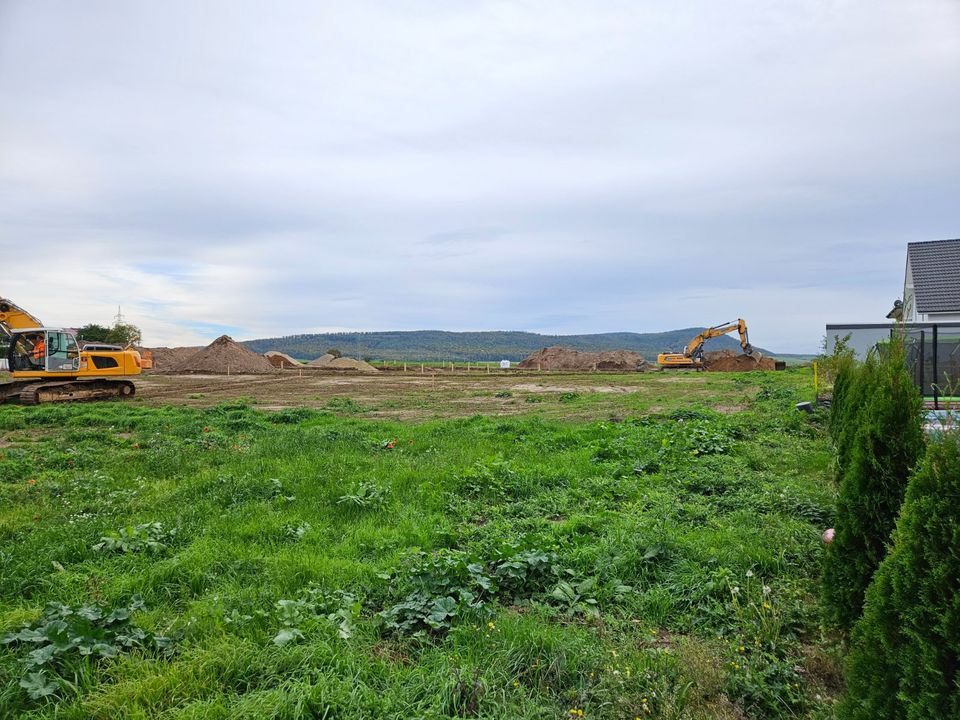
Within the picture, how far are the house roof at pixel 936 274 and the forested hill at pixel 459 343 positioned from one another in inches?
3401

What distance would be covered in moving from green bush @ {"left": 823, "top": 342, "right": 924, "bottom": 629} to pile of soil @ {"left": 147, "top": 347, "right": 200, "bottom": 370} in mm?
53645

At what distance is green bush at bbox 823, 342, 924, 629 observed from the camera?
10.9 ft

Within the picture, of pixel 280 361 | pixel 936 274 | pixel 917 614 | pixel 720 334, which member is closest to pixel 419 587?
pixel 917 614

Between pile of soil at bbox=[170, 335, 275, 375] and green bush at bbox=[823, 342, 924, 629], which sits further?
pile of soil at bbox=[170, 335, 275, 375]

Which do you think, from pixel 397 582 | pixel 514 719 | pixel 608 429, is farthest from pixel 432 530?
pixel 608 429

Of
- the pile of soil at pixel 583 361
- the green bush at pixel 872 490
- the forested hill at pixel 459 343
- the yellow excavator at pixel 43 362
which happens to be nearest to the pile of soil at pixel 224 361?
the pile of soil at pixel 583 361

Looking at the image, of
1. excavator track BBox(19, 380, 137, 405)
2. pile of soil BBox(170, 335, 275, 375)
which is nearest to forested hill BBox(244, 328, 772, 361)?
pile of soil BBox(170, 335, 275, 375)

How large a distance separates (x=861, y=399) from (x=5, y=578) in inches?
291

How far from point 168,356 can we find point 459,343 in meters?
81.2

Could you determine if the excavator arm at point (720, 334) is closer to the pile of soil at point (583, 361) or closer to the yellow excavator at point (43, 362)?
the pile of soil at point (583, 361)

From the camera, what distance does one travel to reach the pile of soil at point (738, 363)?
44.2 meters

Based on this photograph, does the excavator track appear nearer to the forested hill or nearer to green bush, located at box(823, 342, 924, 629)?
green bush, located at box(823, 342, 924, 629)

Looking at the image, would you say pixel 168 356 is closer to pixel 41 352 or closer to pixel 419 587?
pixel 41 352

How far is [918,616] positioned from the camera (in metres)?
2.16
